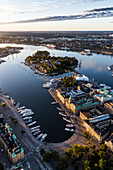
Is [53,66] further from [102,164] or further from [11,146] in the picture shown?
[102,164]

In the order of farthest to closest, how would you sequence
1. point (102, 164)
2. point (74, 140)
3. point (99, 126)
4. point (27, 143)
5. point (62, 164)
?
point (99, 126) → point (74, 140) → point (27, 143) → point (62, 164) → point (102, 164)

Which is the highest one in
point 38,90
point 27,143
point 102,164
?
point 38,90

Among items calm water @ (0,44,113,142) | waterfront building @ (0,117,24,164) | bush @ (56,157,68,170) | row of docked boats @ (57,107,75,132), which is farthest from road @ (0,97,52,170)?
row of docked boats @ (57,107,75,132)

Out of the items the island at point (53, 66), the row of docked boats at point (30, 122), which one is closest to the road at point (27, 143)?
the row of docked boats at point (30, 122)

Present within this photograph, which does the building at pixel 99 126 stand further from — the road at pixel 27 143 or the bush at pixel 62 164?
the road at pixel 27 143

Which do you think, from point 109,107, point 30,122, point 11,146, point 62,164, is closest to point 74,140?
point 62,164

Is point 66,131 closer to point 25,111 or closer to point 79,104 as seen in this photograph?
point 79,104
